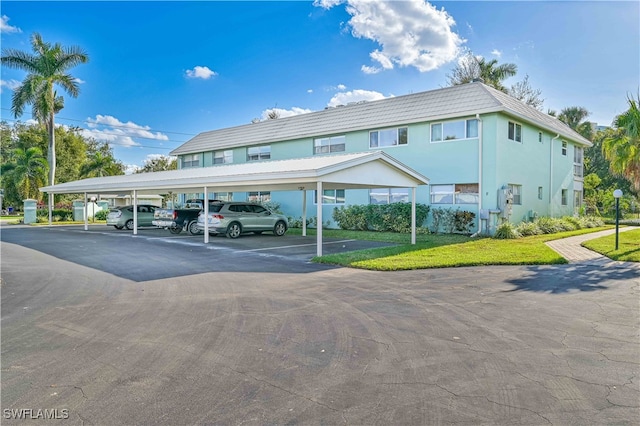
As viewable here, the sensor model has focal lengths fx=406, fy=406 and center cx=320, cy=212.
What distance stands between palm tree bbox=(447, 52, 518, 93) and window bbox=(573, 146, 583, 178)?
8.94 meters

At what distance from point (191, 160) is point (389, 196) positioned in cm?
1746

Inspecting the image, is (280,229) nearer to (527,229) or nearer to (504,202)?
(504,202)

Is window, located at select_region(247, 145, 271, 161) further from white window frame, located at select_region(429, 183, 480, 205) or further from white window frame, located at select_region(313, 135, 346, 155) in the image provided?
white window frame, located at select_region(429, 183, 480, 205)

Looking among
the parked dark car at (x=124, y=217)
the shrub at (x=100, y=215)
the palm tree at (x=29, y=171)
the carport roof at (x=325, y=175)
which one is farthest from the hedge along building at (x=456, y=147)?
the palm tree at (x=29, y=171)

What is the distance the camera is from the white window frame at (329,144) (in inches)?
915

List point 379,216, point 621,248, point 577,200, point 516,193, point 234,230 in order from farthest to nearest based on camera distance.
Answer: point 577,200, point 379,216, point 516,193, point 234,230, point 621,248

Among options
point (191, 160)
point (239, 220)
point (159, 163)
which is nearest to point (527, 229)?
point (239, 220)

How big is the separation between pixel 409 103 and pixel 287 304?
56.2 feet

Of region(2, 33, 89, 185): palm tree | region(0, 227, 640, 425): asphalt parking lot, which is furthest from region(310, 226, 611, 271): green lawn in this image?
region(2, 33, 89, 185): palm tree

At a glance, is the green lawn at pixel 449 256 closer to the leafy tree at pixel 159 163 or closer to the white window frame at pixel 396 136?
the white window frame at pixel 396 136

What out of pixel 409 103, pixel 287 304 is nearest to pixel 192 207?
pixel 409 103

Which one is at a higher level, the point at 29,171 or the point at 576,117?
the point at 576,117

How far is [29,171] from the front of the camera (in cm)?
3688

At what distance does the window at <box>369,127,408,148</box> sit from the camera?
2098cm
